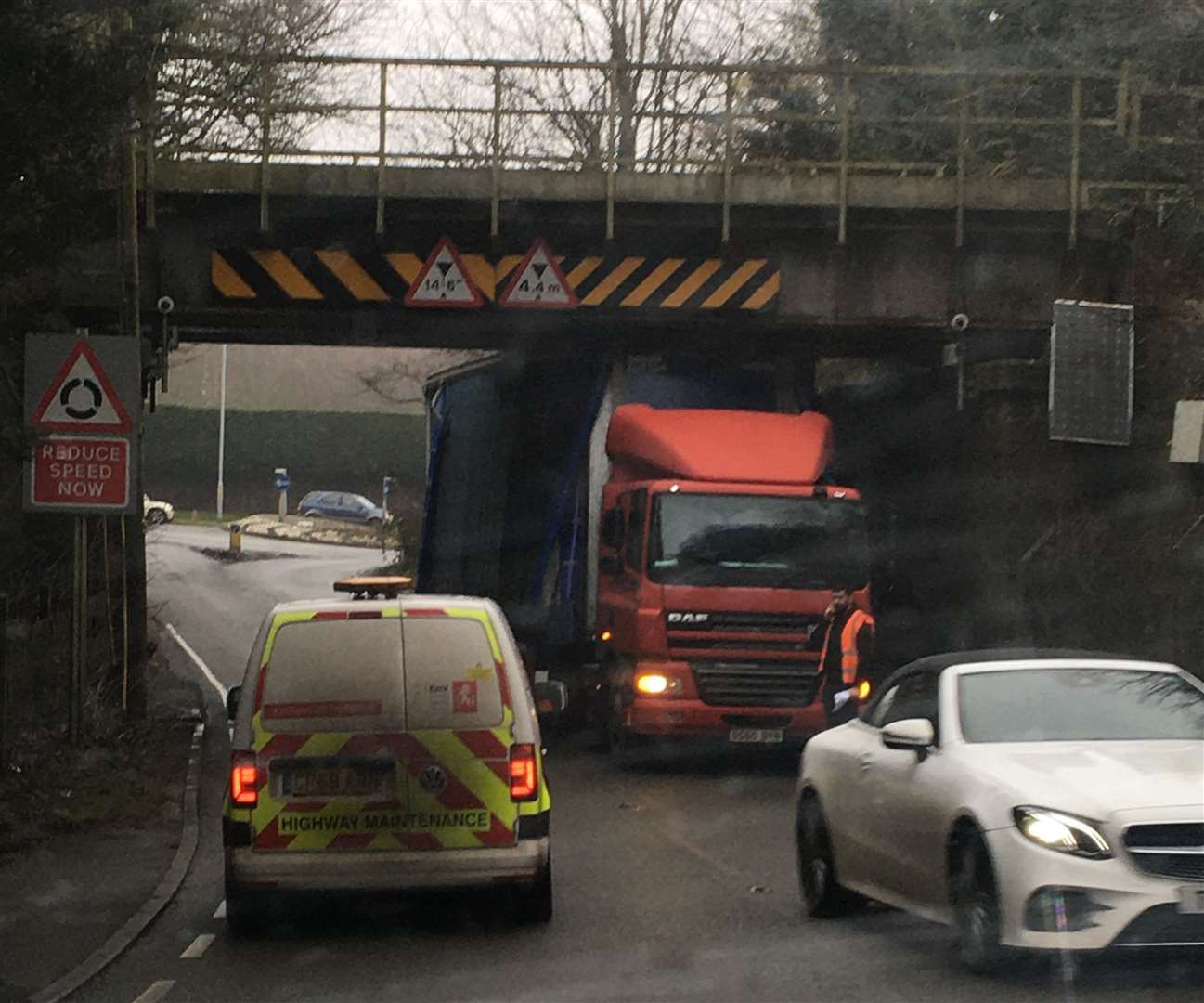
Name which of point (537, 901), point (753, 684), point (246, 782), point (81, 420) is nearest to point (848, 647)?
point (753, 684)

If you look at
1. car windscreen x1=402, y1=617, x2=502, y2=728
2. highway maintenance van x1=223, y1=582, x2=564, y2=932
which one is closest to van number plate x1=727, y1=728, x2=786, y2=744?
highway maintenance van x1=223, y1=582, x2=564, y2=932

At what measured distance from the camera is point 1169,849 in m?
8.66

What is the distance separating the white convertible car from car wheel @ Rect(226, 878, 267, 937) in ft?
9.22

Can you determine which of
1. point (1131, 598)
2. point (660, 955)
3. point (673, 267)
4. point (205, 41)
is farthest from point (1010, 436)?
point (660, 955)

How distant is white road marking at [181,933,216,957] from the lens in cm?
1052

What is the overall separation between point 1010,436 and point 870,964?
13.9 m

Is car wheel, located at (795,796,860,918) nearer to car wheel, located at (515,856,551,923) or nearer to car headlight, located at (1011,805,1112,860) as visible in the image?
car wheel, located at (515,856,551,923)

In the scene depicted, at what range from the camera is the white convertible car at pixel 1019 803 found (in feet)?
28.3

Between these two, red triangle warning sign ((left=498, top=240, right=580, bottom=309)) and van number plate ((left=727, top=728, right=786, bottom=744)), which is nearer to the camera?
van number plate ((left=727, top=728, right=786, bottom=744))

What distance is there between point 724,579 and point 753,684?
0.94 metres

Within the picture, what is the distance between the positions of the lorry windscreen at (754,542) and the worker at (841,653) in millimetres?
232

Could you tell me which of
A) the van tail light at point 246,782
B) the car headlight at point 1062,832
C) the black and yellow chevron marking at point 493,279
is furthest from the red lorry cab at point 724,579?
the car headlight at point 1062,832

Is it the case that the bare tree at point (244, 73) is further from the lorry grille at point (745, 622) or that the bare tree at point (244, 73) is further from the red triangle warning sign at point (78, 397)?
the lorry grille at point (745, 622)

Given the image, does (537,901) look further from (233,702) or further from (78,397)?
(78,397)
